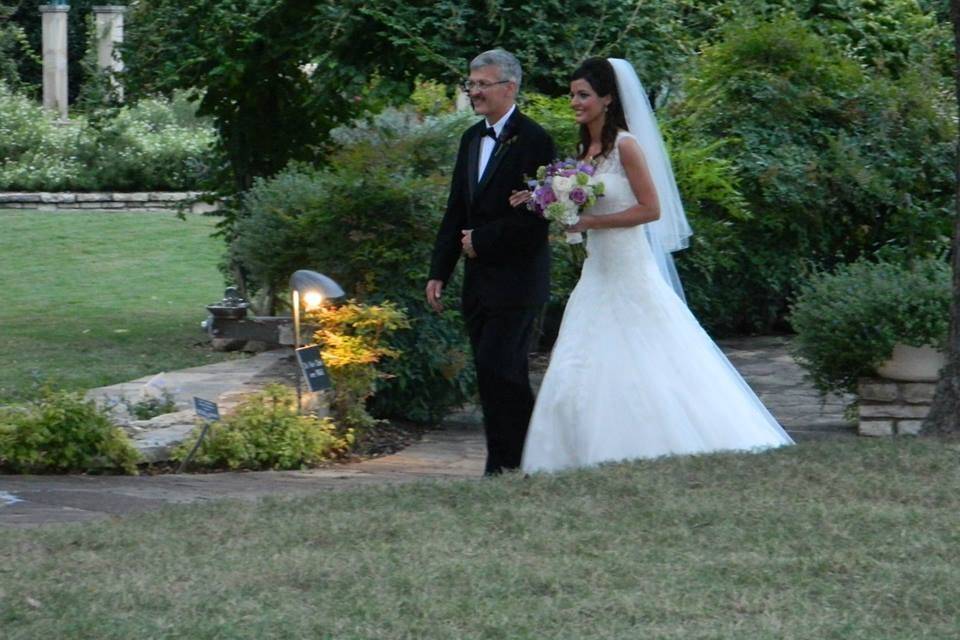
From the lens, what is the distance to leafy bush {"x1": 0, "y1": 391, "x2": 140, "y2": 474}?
300 inches

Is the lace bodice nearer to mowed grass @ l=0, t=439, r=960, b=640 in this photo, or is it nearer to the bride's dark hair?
the bride's dark hair

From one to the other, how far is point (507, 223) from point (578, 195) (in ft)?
1.13

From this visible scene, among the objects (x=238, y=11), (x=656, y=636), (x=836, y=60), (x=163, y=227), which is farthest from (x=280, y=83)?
(x=163, y=227)

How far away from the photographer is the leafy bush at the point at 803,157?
12516mm

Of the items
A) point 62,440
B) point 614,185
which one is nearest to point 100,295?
point 62,440

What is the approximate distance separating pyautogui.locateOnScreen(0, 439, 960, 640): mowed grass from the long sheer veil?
1.36 meters

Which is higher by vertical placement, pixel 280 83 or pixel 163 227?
pixel 280 83

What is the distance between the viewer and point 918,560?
5.05m

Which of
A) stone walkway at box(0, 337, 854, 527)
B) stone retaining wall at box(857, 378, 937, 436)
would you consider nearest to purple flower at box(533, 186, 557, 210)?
stone walkway at box(0, 337, 854, 527)

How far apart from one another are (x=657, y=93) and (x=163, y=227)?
12080 millimetres

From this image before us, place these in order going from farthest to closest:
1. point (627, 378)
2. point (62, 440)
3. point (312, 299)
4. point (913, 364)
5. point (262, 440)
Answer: point (913, 364), point (312, 299), point (262, 440), point (62, 440), point (627, 378)

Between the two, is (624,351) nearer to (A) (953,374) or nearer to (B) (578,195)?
(B) (578,195)

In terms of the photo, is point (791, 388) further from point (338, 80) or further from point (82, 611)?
point (82, 611)

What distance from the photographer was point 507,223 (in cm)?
675
